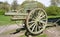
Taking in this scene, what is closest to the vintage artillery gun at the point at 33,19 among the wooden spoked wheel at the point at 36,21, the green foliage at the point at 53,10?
the wooden spoked wheel at the point at 36,21

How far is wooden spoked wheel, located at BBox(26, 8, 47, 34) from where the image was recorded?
8.71 meters

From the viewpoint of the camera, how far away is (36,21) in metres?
9.02

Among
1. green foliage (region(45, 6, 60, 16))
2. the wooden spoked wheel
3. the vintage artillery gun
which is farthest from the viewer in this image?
green foliage (region(45, 6, 60, 16))

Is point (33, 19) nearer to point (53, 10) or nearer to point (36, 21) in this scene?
point (36, 21)

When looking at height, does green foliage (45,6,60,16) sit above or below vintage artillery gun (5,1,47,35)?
below

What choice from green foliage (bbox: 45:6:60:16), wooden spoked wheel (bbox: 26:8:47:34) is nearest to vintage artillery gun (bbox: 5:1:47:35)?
wooden spoked wheel (bbox: 26:8:47:34)

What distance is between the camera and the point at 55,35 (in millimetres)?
11000

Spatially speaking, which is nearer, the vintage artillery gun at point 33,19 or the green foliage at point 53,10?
the vintage artillery gun at point 33,19

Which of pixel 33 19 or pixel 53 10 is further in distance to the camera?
pixel 53 10

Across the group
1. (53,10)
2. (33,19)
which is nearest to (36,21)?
(33,19)

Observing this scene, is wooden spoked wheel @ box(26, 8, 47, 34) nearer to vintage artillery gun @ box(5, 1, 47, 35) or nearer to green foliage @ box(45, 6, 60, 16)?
vintage artillery gun @ box(5, 1, 47, 35)

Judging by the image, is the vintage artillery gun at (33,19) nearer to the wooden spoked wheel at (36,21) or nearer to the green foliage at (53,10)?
the wooden spoked wheel at (36,21)

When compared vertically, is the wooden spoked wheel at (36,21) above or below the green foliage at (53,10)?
above

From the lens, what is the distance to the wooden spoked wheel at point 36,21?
871cm
